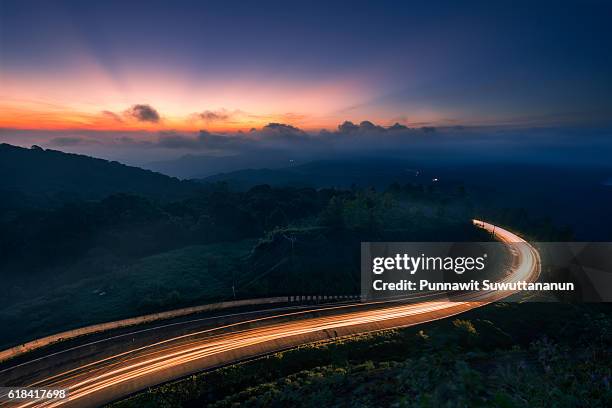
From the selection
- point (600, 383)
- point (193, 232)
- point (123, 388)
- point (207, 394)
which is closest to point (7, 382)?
→ point (123, 388)

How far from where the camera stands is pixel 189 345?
30938mm

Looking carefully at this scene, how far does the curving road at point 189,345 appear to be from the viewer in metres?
26.0

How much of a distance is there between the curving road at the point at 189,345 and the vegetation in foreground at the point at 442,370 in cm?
211

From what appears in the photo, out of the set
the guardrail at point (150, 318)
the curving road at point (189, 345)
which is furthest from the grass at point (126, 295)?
the curving road at point (189, 345)

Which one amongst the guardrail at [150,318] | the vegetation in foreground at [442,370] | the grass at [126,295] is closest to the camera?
the vegetation in foreground at [442,370]

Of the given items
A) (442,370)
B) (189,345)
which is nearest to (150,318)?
(189,345)

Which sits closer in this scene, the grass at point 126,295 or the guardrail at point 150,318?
the guardrail at point 150,318

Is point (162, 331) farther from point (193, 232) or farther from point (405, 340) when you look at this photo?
point (193, 232)

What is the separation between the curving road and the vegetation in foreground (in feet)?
6.92

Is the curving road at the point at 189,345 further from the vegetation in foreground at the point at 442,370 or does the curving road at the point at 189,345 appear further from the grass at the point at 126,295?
the grass at the point at 126,295

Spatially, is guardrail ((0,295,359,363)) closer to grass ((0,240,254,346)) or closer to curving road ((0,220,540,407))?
curving road ((0,220,540,407))

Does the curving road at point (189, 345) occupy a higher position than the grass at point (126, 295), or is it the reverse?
the curving road at point (189, 345)

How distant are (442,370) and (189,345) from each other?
80.5 ft

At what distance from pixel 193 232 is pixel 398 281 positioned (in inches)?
2609
